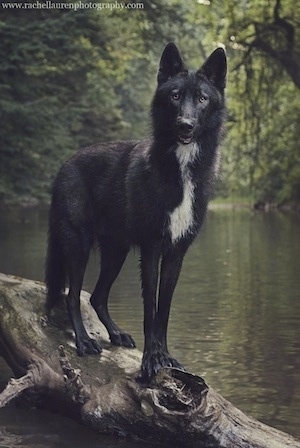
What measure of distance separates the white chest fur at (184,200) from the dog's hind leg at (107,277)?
1.03 m

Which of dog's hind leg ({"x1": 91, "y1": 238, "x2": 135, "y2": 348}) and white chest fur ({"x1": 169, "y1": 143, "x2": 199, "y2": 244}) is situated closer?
white chest fur ({"x1": 169, "y1": 143, "x2": 199, "y2": 244})

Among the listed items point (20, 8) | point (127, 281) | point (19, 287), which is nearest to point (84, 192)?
point (19, 287)

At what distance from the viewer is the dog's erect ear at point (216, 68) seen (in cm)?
790

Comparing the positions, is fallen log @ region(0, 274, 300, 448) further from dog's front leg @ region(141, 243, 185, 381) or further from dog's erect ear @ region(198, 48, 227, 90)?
dog's erect ear @ region(198, 48, 227, 90)

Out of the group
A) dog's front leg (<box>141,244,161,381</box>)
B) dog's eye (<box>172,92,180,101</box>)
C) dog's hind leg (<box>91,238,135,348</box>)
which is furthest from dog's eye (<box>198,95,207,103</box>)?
dog's hind leg (<box>91,238,135,348</box>)

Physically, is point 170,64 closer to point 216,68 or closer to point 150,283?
point 216,68

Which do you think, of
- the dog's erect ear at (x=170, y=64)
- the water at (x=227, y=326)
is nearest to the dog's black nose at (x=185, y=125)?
the dog's erect ear at (x=170, y=64)

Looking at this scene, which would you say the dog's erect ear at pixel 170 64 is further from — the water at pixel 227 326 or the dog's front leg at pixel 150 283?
the water at pixel 227 326

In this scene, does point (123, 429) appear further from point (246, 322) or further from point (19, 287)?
point (246, 322)

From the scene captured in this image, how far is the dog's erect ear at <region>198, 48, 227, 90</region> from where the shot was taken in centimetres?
790

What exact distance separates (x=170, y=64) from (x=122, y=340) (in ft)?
7.86

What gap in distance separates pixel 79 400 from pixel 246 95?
26819 mm

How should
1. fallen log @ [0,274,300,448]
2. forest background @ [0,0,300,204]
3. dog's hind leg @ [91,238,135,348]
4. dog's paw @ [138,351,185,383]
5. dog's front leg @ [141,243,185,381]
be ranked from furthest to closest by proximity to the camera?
forest background @ [0,0,300,204] → dog's hind leg @ [91,238,135,348] → dog's front leg @ [141,243,185,381] → dog's paw @ [138,351,185,383] → fallen log @ [0,274,300,448]

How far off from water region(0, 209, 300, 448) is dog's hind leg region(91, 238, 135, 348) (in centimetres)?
104
